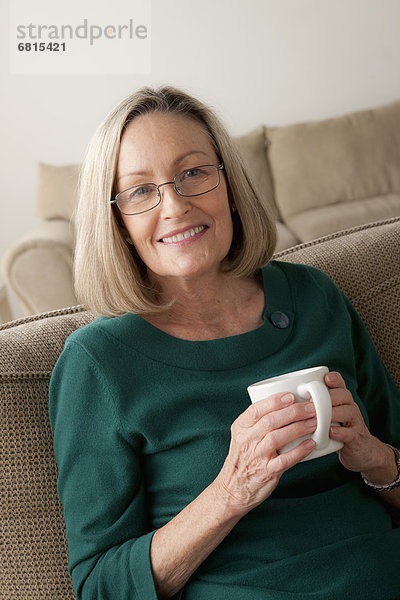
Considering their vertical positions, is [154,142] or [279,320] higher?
[154,142]

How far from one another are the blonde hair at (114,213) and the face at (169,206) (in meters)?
0.02

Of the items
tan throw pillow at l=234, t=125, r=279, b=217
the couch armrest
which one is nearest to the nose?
the couch armrest

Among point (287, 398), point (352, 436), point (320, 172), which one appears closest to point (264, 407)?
point (287, 398)

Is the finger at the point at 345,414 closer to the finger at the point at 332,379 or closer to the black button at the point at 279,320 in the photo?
the finger at the point at 332,379

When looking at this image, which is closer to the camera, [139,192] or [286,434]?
[286,434]

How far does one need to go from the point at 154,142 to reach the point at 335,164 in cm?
296

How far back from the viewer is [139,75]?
421 cm

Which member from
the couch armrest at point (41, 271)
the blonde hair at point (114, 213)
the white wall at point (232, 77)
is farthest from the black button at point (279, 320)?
the white wall at point (232, 77)

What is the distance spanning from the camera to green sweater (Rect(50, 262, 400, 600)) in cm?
95

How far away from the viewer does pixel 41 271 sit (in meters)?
3.11

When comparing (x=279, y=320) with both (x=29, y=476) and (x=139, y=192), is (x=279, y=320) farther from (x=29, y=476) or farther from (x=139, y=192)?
(x=29, y=476)

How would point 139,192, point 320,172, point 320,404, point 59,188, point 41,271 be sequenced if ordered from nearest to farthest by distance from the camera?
point 320,404, point 139,192, point 41,271, point 59,188, point 320,172

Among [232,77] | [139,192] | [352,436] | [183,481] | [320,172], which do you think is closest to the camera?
[352,436]

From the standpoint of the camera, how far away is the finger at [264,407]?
79 cm
